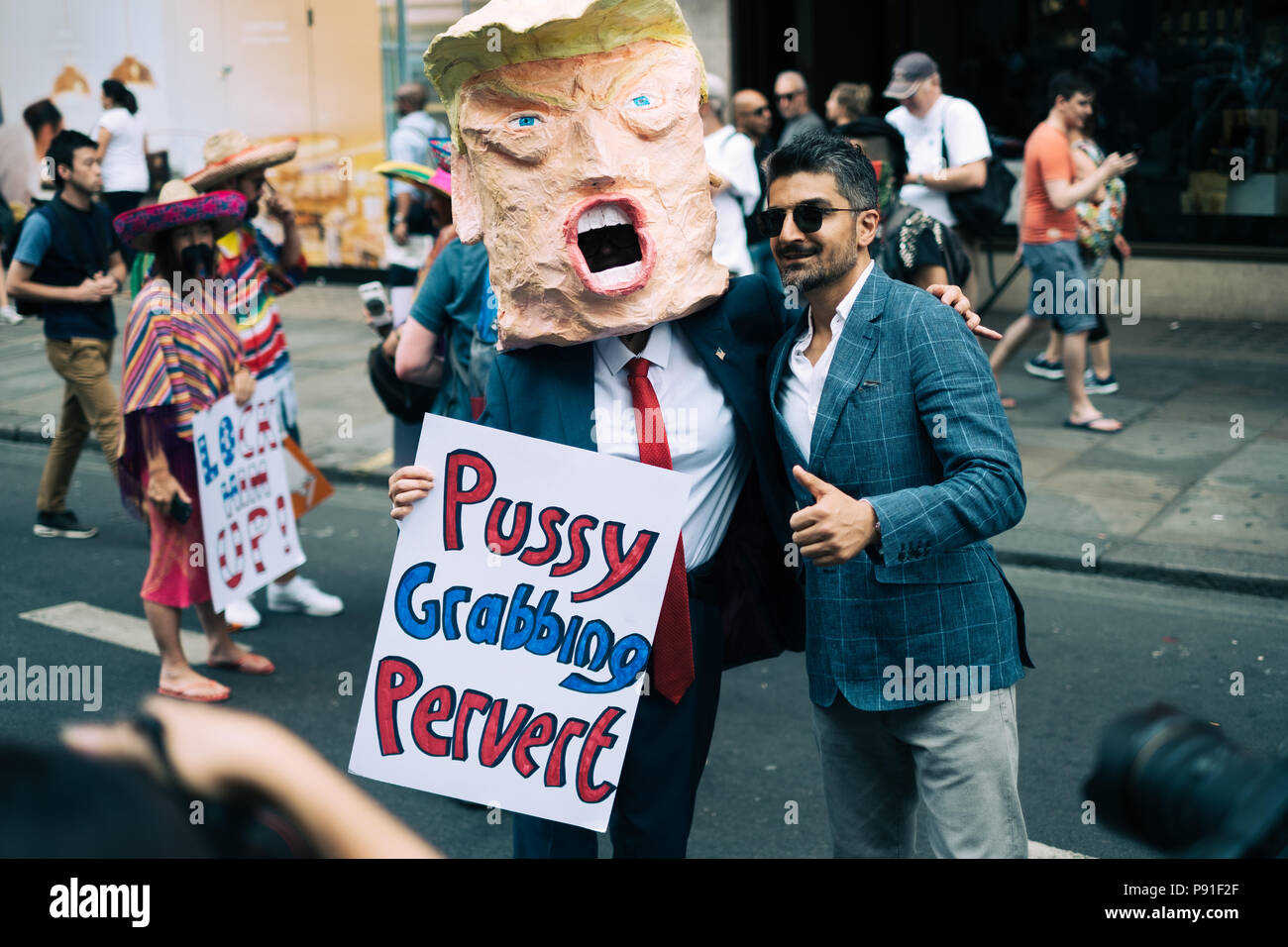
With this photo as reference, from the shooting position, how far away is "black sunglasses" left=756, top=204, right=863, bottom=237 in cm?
281

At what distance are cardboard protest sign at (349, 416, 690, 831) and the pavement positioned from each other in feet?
14.1

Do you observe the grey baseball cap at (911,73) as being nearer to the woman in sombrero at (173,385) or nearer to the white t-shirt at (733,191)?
the white t-shirt at (733,191)

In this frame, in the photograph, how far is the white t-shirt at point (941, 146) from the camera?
780cm

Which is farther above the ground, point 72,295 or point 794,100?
point 794,100

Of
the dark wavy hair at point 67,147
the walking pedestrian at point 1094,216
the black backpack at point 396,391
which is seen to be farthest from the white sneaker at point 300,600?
the walking pedestrian at point 1094,216

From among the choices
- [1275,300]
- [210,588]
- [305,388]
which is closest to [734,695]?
[210,588]

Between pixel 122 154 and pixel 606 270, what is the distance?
37.5 feet

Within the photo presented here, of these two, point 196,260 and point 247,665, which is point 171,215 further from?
point 247,665

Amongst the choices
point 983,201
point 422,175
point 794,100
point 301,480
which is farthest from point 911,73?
point 301,480

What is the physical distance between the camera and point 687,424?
3.00m

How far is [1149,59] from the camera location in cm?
1155

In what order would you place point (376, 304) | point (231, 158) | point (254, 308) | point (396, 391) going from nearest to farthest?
point (396, 391) → point (376, 304) → point (254, 308) → point (231, 158)

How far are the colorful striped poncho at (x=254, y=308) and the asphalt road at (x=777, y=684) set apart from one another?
1216mm
